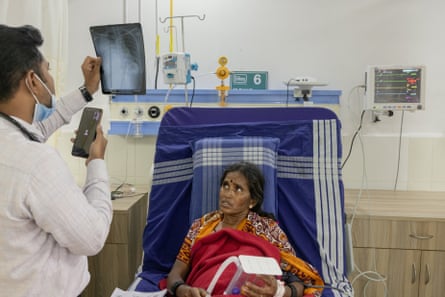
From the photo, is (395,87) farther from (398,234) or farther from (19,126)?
(19,126)

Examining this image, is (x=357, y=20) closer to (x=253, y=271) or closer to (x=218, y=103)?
(x=218, y=103)

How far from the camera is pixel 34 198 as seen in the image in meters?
0.92

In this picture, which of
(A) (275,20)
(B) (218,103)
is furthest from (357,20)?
(B) (218,103)

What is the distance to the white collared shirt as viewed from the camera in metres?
0.92

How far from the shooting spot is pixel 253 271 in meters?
1.17

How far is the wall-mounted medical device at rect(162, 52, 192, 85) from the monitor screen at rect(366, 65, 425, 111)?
1.05 metres

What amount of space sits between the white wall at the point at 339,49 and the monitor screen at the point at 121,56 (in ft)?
3.03

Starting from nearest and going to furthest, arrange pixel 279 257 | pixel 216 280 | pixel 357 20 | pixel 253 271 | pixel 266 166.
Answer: pixel 253 271 → pixel 216 280 → pixel 279 257 → pixel 266 166 → pixel 357 20

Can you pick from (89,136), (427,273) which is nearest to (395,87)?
(427,273)

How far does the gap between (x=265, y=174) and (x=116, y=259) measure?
3.02ft

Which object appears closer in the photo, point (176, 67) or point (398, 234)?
point (398, 234)

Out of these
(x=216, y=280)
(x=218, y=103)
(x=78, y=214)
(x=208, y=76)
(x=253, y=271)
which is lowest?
(x=216, y=280)

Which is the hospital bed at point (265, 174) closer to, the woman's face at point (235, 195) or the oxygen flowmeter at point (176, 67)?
the woman's face at point (235, 195)

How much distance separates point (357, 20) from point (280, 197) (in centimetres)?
143
